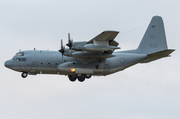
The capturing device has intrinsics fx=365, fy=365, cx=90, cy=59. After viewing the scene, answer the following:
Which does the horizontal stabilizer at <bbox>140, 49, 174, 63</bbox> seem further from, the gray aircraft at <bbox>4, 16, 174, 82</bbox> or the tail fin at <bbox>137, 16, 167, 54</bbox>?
the tail fin at <bbox>137, 16, 167, 54</bbox>

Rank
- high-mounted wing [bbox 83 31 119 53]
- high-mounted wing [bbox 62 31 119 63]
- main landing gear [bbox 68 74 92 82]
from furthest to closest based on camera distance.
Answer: main landing gear [bbox 68 74 92 82], high-mounted wing [bbox 83 31 119 53], high-mounted wing [bbox 62 31 119 63]

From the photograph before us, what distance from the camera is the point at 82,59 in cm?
3102

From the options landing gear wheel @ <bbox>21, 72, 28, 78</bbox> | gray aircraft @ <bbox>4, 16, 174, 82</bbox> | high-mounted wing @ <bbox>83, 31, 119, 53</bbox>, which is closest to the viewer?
high-mounted wing @ <bbox>83, 31, 119, 53</bbox>

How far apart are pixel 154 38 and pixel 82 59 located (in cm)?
755

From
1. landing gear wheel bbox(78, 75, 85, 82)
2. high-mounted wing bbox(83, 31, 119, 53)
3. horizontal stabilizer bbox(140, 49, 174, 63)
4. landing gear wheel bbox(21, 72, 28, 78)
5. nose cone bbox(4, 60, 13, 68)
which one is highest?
high-mounted wing bbox(83, 31, 119, 53)

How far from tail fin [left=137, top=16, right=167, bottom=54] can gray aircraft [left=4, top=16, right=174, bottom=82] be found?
13cm

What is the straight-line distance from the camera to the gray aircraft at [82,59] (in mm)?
29359

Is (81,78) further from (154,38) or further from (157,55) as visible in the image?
(154,38)

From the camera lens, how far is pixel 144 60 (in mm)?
33062

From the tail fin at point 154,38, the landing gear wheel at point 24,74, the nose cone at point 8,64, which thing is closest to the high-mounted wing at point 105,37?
the tail fin at point 154,38

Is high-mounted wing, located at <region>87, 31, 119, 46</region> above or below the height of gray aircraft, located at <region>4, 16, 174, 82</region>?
above

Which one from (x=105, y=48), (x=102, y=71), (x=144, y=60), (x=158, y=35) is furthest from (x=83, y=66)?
(x=158, y=35)

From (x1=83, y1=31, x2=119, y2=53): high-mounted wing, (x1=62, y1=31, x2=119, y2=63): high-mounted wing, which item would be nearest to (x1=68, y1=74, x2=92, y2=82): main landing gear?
(x1=62, y1=31, x2=119, y2=63): high-mounted wing

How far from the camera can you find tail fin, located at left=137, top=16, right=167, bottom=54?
33.7 m
